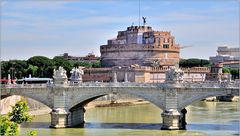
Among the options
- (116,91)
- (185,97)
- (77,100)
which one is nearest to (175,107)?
(185,97)

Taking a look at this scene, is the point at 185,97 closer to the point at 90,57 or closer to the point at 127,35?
the point at 127,35

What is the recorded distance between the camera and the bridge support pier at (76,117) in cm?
3633

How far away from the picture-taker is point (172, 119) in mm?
33281

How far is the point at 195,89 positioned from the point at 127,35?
48.3m

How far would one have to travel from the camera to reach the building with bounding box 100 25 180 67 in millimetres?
76875

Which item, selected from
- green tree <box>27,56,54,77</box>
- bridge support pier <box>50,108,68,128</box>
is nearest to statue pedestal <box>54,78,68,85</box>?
bridge support pier <box>50,108,68,128</box>

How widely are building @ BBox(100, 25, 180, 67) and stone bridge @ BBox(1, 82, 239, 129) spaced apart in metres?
38.8

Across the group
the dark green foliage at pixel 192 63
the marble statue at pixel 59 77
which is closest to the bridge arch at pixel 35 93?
the marble statue at pixel 59 77

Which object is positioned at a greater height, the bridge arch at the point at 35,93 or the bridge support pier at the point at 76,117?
the bridge arch at the point at 35,93

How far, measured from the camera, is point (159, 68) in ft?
237

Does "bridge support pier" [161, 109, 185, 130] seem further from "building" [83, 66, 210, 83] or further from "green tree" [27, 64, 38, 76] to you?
"green tree" [27, 64, 38, 76]

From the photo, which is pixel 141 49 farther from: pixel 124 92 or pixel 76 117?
pixel 124 92

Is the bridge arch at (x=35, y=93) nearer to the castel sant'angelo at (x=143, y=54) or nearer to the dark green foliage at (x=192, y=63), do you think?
the castel sant'angelo at (x=143, y=54)

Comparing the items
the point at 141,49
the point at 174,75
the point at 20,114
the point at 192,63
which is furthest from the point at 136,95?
the point at 192,63
